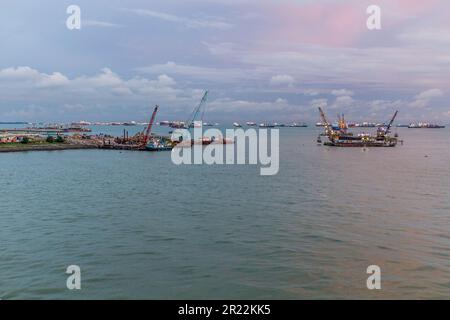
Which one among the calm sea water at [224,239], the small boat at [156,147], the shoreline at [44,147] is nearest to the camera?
the calm sea water at [224,239]

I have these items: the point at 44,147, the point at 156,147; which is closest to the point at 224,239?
the point at 156,147

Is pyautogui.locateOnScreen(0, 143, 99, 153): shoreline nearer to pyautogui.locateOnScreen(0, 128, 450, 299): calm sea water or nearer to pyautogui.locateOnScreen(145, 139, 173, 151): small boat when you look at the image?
pyautogui.locateOnScreen(145, 139, 173, 151): small boat

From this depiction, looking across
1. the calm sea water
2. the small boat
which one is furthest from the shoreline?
the calm sea water

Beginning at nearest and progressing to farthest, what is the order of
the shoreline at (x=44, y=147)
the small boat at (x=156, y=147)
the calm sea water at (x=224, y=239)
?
1. the calm sea water at (x=224, y=239)
2. the shoreline at (x=44, y=147)
3. the small boat at (x=156, y=147)

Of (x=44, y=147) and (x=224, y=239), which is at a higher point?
(x=44, y=147)

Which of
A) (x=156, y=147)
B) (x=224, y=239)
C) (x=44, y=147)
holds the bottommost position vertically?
(x=224, y=239)

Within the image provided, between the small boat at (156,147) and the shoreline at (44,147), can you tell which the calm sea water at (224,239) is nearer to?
the shoreline at (44,147)

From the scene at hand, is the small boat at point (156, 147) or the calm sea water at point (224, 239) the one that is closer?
the calm sea water at point (224, 239)

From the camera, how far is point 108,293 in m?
15.8

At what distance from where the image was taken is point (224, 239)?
22469 mm

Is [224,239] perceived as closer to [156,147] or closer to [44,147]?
[156,147]

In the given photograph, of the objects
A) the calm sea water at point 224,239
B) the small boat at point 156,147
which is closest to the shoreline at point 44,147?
the small boat at point 156,147

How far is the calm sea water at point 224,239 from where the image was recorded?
16422 millimetres

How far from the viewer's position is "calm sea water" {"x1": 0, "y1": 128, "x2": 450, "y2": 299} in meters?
16.4
